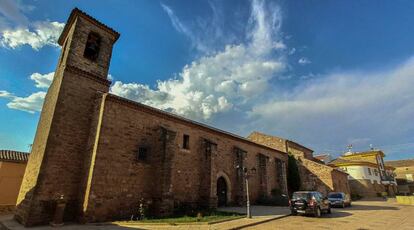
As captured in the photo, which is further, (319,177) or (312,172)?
(312,172)

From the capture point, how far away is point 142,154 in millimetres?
15148

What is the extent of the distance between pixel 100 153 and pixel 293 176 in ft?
77.8

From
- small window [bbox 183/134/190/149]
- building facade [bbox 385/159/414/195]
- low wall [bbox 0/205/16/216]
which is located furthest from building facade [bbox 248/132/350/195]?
building facade [bbox 385/159/414/195]

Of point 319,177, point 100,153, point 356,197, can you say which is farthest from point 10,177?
point 356,197

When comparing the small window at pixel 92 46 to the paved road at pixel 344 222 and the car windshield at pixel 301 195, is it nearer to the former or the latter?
the paved road at pixel 344 222

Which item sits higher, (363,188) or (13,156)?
(13,156)

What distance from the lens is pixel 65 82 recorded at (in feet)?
44.7

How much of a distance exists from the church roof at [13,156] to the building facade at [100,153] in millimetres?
6209

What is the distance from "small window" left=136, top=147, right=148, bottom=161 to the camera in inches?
584

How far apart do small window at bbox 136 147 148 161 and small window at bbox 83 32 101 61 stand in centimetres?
683

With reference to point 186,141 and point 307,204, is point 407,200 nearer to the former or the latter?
point 307,204

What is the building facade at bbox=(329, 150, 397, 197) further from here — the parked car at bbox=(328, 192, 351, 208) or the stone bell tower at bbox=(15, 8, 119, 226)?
the stone bell tower at bbox=(15, 8, 119, 226)

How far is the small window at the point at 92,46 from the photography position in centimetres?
1555

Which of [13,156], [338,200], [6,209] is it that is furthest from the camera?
[338,200]
